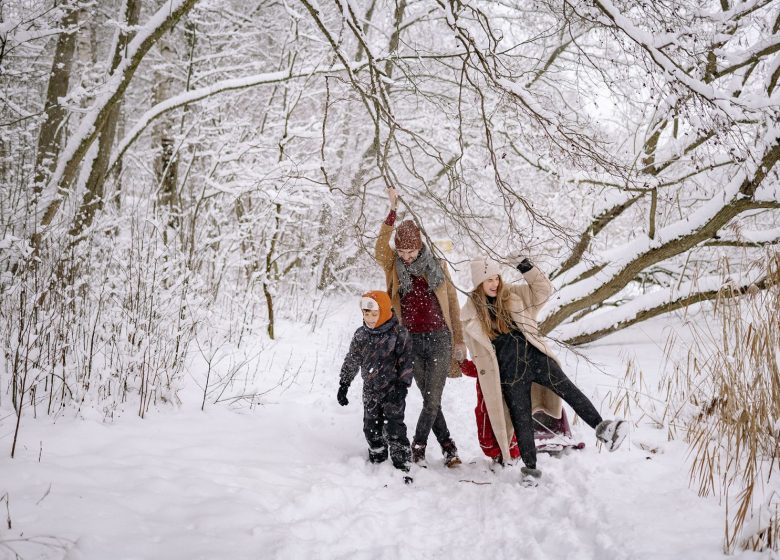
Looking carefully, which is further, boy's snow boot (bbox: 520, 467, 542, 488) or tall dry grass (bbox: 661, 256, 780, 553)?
boy's snow boot (bbox: 520, 467, 542, 488)

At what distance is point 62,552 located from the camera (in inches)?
66.2

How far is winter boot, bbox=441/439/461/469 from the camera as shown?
324 cm

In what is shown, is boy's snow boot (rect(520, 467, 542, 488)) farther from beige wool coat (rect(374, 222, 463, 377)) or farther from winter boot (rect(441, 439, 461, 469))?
beige wool coat (rect(374, 222, 463, 377))

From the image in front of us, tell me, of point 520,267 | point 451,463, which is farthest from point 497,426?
point 520,267

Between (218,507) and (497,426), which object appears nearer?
(218,507)

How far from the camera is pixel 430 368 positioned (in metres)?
3.21

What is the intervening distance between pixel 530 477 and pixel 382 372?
1135 millimetres

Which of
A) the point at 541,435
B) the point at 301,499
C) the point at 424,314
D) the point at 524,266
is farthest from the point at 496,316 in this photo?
the point at 301,499

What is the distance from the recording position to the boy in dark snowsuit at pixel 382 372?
10.1 feet

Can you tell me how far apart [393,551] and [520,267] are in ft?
6.21

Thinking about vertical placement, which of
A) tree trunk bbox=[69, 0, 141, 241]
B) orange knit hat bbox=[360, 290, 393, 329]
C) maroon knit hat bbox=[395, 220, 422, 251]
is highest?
tree trunk bbox=[69, 0, 141, 241]

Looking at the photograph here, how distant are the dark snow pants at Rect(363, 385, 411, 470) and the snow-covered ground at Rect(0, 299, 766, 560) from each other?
12 cm

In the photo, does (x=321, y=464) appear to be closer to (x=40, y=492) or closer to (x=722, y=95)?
(x=40, y=492)

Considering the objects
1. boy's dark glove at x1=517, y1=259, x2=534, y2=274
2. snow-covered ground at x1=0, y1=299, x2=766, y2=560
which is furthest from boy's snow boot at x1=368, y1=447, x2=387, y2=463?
boy's dark glove at x1=517, y1=259, x2=534, y2=274
